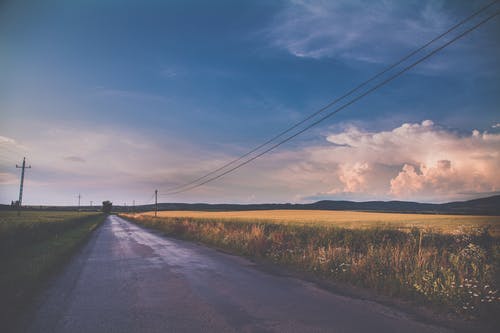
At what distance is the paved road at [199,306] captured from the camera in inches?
187

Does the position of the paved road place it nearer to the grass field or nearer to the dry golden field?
the grass field

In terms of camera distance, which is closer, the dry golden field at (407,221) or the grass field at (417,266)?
the grass field at (417,266)

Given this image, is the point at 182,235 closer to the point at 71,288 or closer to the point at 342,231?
the point at 342,231

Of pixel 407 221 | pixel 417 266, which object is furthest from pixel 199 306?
pixel 407 221

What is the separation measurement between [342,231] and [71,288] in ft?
48.8

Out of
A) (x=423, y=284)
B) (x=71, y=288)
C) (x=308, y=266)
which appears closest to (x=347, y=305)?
(x=423, y=284)

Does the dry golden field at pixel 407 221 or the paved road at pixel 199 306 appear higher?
the dry golden field at pixel 407 221

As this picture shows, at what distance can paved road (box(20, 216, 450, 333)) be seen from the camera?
4.76 meters

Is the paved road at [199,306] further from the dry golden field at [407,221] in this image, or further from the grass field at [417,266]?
the dry golden field at [407,221]

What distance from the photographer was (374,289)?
7.30m

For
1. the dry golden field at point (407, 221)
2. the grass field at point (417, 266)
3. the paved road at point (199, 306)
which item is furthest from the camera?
the dry golden field at point (407, 221)

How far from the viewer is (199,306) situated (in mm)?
5805

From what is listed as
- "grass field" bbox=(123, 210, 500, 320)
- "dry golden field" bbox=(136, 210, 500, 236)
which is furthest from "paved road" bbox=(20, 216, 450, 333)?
"dry golden field" bbox=(136, 210, 500, 236)

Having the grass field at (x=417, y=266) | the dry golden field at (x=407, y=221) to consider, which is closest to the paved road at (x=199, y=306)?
the grass field at (x=417, y=266)
